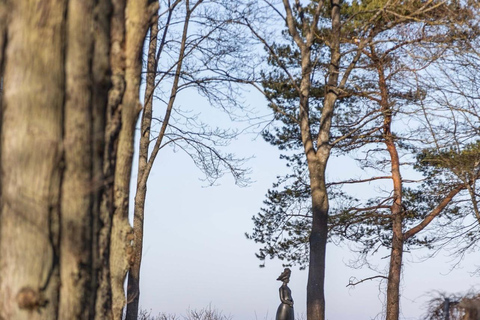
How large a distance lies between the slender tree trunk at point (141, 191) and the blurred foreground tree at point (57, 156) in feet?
35.3

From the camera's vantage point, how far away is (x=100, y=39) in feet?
10.5

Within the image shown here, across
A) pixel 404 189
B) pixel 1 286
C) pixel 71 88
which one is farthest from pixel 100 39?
pixel 404 189

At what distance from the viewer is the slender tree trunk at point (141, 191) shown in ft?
46.5

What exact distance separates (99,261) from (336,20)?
445 inches

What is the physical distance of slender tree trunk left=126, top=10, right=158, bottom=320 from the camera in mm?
14164

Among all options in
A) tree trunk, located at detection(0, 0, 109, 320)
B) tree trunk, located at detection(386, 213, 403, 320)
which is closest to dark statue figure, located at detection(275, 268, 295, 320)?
tree trunk, located at detection(386, 213, 403, 320)

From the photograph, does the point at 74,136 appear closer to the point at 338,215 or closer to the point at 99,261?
the point at 99,261

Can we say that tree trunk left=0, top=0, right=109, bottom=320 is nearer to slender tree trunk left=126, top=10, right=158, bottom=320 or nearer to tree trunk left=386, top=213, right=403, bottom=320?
slender tree trunk left=126, top=10, right=158, bottom=320

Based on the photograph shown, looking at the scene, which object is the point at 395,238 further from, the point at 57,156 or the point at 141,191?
the point at 57,156

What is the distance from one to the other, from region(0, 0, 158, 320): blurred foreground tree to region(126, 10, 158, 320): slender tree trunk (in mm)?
10757

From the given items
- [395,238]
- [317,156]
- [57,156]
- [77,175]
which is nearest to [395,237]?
[395,238]

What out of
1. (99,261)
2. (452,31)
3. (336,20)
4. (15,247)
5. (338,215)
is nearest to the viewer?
(15,247)

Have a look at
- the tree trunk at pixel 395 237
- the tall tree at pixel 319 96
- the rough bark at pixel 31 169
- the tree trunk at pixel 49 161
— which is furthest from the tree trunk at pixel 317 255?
the rough bark at pixel 31 169

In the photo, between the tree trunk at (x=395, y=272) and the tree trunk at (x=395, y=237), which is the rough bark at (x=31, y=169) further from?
the tree trunk at (x=395, y=272)
